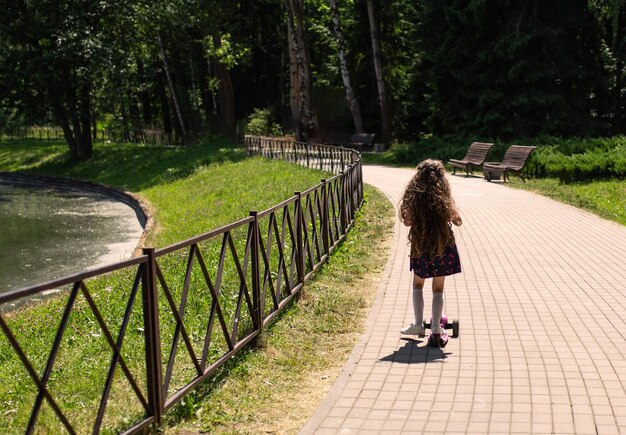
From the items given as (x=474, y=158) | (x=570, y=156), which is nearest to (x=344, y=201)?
(x=570, y=156)

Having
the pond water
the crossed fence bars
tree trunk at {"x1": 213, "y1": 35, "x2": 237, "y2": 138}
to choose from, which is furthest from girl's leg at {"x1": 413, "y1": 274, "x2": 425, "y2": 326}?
tree trunk at {"x1": 213, "y1": 35, "x2": 237, "y2": 138}

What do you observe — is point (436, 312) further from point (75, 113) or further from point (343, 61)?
point (75, 113)

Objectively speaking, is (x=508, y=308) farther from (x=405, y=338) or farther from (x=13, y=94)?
(x=13, y=94)

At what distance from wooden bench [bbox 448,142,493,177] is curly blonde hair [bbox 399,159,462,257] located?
54.6ft

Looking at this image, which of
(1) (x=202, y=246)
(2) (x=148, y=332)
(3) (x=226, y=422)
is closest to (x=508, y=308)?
(3) (x=226, y=422)

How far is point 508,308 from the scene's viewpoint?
27.3ft

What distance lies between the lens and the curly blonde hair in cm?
670

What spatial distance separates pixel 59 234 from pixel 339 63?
21.9 metres

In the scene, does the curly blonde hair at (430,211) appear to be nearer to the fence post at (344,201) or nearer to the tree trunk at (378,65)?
the fence post at (344,201)

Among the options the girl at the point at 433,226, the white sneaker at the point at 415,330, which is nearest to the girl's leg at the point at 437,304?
the girl at the point at 433,226

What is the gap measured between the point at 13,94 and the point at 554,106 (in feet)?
86.7

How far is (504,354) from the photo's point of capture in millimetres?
6719

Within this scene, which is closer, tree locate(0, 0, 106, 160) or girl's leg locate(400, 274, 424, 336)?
girl's leg locate(400, 274, 424, 336)

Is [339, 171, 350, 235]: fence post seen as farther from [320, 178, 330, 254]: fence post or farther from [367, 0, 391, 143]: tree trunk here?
[367, 0, 391, 143]: tree trunk
